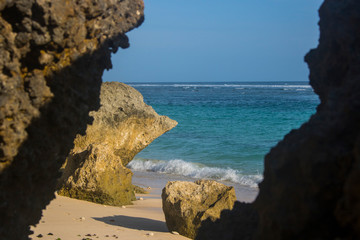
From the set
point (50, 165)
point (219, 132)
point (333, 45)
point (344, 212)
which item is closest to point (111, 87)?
point (50, 165)

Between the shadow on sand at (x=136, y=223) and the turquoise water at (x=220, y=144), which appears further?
the turquoise water at (x=220, y=144)

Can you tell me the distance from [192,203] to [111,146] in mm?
3745

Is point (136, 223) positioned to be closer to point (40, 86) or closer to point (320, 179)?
point (40, 86)

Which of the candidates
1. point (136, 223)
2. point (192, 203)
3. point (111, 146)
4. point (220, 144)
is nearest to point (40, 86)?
point (192, 203)

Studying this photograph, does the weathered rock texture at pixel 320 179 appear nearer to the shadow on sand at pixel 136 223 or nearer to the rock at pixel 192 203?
the rock at pixel 192 203

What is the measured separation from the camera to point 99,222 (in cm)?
643

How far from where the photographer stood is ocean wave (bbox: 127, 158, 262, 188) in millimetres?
12509

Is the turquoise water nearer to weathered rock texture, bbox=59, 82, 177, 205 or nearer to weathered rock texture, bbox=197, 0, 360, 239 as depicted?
weathered rock texture, bbox=59, 82, 177, 205

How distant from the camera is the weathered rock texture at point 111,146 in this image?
761 centimetres

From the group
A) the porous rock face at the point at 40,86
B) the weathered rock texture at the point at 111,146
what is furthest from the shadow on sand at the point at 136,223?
the porous rock face at the point at 40,86

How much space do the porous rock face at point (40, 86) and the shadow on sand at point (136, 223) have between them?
126 inches

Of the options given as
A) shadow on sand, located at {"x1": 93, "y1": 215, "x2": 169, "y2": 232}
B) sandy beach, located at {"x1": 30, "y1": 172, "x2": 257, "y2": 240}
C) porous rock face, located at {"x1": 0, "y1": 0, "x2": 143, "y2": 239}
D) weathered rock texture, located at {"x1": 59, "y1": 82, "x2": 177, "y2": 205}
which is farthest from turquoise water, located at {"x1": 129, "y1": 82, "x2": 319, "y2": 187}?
porous rock face, located at {"x1": 0, "y1": 0, "x2": 143, "y2": 239}

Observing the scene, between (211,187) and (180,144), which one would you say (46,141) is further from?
(180,144)

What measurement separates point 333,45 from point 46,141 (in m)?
2.14
